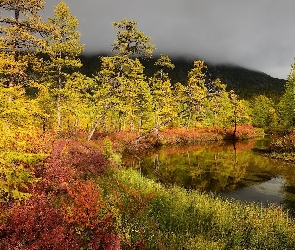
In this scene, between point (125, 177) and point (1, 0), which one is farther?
point (125, 177)

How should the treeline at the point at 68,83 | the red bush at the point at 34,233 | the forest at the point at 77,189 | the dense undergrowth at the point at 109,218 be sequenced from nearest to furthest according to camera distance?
the red bush at the point at 34,233 → the dense undergrowth at the point at 109,218 → the forest at the point at 77,189 → the treeline at the point at 68,83

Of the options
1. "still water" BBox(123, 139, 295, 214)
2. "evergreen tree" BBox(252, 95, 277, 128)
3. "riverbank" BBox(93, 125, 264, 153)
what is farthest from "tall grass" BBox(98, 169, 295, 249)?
"evergreen tree" BBox(252, 95, 277, 128)

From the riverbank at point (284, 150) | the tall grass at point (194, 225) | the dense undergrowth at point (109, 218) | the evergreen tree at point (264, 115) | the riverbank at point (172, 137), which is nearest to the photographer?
the dense undergrowth at point (109, 218)

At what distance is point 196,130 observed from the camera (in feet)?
176

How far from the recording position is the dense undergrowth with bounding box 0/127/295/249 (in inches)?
247

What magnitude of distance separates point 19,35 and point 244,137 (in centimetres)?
5154

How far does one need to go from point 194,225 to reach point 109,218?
13.3 feet

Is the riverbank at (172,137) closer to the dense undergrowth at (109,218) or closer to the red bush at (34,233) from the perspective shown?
the dense undergrowth at (109,218)

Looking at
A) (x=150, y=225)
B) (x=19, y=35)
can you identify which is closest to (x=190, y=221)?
(x=150, y=225)

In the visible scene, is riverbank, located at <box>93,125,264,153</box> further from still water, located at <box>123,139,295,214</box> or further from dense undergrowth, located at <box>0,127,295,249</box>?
dense undergrowth, located at <box>0,127,295,249</box>

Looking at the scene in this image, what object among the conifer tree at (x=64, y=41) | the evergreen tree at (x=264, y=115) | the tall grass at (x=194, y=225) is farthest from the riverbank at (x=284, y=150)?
the evergreen tree at (x=264, y=115)

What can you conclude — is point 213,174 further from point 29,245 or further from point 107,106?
point 29,245

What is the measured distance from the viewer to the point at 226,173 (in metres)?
24.6

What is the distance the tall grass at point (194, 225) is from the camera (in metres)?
9.16
